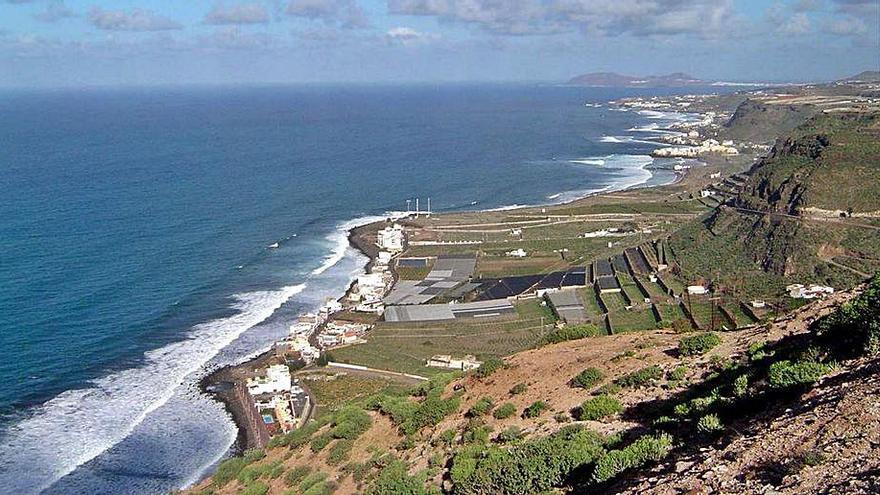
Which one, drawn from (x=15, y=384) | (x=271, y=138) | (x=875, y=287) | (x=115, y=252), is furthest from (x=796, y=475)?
(x=271, y=138)

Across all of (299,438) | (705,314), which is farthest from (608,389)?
(705,314)

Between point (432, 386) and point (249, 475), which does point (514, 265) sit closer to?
point (432, 386)

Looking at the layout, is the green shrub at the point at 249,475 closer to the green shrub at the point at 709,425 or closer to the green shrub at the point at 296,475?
the green shrub at the point at 296,475

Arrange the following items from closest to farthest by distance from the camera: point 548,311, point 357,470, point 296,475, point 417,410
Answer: point 357,470 → point 296,475 → point 417,410 → point 548,311

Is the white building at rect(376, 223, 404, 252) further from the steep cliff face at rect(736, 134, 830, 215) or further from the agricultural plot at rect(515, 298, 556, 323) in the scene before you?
the steep cliff face at rect(736, 134, 830, 215)

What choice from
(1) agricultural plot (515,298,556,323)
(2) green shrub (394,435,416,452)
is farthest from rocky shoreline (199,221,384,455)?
(1) agricultural plot (515,298,556,323)

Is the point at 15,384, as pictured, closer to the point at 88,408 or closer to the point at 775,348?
the point at 88,408
